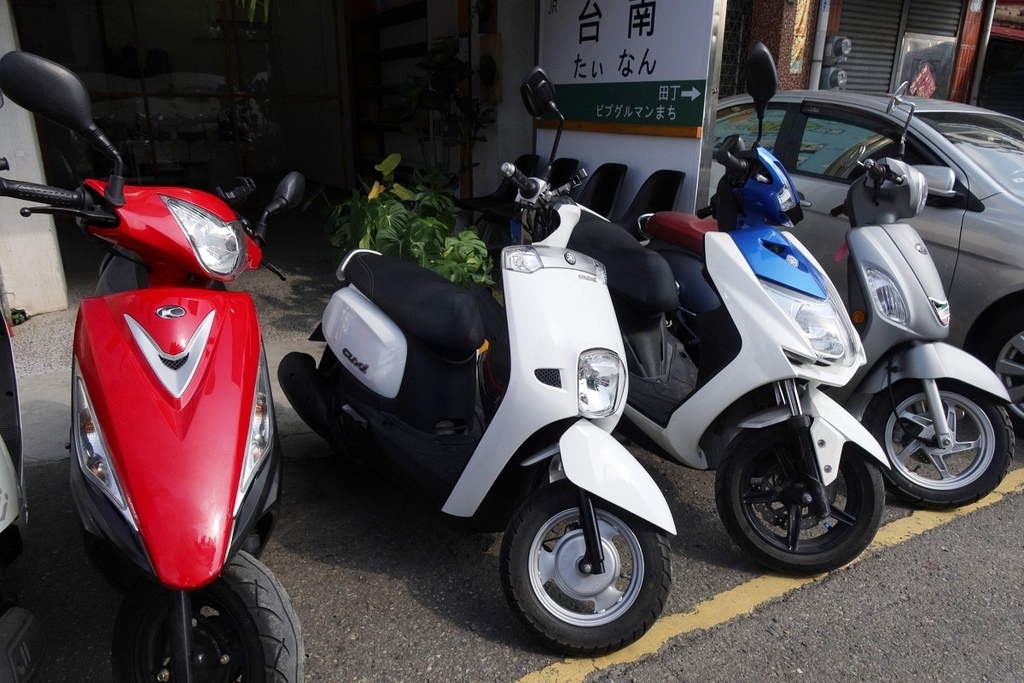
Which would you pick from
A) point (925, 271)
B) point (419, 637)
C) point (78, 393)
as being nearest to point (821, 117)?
point (925, 271)

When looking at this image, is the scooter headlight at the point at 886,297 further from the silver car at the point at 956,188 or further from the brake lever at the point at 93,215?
the brake lever at the point at 93,215

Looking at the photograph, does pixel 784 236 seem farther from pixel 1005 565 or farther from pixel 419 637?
pixel 419 637

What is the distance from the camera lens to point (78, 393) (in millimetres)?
1823

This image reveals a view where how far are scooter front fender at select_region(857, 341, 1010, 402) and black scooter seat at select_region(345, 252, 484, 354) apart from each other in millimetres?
1710

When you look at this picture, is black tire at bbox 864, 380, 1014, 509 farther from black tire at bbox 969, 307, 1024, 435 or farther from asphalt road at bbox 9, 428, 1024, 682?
black tire at bbox 969, 307, 1024, 435

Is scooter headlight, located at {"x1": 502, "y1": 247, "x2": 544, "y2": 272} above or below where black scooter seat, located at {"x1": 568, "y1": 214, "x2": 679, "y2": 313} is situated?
above

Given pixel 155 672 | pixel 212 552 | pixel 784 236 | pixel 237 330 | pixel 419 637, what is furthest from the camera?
pixel 784 236

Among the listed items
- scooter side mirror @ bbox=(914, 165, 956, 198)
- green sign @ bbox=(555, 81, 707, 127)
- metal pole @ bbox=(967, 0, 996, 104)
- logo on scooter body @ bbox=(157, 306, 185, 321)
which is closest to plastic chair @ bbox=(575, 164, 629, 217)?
green sign @ bbox=(555, 81, 707, 127)

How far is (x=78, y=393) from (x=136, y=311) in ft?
0.79

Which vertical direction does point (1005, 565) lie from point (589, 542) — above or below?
below

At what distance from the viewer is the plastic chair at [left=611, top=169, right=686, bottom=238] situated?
16.1 ft

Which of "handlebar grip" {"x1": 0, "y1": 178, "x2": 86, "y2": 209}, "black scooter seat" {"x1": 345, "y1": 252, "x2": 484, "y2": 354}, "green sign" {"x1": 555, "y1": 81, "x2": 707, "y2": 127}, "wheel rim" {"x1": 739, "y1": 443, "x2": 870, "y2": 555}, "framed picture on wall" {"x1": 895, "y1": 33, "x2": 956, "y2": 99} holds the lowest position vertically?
"wheel rim" {"x1": 739, "y1": 443, "x2": 870, "y2": 555}

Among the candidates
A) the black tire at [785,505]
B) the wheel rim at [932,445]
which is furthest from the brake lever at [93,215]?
the wheel rim at [932,445]

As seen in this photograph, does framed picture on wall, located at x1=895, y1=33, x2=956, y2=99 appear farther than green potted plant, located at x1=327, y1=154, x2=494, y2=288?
Yes
